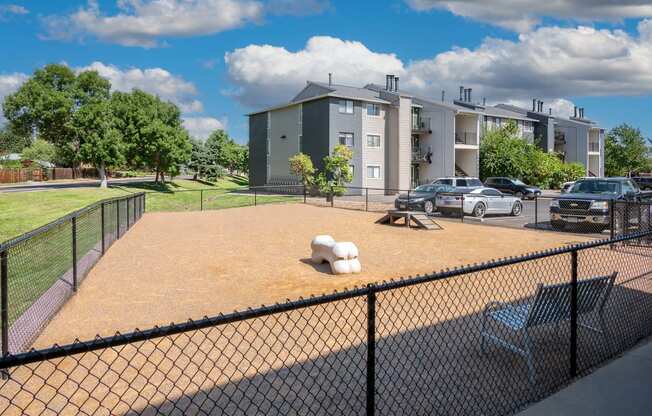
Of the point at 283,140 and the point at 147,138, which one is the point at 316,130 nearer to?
the point at 283,140

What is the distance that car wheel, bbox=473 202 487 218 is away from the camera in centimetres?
2238

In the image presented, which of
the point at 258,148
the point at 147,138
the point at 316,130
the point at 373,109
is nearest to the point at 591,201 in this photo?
the point at 316,130

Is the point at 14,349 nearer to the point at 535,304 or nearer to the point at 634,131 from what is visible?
the point at 535,304

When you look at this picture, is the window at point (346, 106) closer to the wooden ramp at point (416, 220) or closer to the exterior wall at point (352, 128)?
the exterior wall at point (352, 128)

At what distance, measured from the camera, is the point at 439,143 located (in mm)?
46875

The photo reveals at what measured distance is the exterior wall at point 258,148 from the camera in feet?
164

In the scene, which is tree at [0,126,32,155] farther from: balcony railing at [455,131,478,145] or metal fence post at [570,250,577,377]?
metal fence post at [570,250,577,377]

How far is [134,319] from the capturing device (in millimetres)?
7770

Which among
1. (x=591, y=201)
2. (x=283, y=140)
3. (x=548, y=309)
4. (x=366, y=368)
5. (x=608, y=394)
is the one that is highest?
(x=283, y=140)

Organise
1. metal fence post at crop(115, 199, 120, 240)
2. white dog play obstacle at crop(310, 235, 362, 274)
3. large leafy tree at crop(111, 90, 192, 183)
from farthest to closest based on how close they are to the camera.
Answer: large leafy tree at crop(111, 90, 192, 183) → metal fence post at crop(115, 199, 120, 240) → white dog play obstacle at crop(310, 235, 362, 274)

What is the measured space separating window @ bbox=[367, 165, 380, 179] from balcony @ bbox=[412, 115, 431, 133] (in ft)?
17.7

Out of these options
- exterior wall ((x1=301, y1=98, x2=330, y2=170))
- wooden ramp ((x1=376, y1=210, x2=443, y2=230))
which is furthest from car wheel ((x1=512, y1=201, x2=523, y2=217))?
exterior wall ((x1=301, y1=98, x2=330, y2=170))

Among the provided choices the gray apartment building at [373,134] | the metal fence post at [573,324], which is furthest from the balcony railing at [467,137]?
the metal fence post at [573,324]

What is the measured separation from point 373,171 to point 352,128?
14.1 ft
